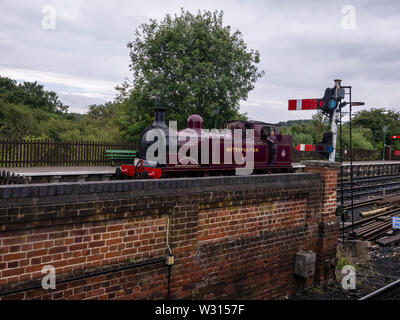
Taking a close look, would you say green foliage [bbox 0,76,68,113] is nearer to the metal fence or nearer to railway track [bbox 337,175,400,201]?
the metal fence

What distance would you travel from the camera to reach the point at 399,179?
2666 cm

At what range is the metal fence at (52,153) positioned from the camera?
16672mm

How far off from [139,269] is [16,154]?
1435 centimetres

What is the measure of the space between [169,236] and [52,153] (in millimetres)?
14582

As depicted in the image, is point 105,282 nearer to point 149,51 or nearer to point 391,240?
point 391,240

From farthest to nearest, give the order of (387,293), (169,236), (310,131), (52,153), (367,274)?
1. (310,131)
2. (52,153)
3. (367,274)
4. (387,293)
5. (169,236)

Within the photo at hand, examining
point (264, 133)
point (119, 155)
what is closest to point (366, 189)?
point (264, 133)

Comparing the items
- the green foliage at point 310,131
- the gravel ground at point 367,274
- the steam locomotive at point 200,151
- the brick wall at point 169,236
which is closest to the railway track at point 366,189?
the steam locomotive at point 200,151

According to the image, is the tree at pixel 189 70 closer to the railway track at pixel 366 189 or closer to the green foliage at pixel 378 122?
the railway track at pixel 366 189

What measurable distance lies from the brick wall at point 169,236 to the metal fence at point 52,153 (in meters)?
13.9

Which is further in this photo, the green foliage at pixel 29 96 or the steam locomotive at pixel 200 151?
the green foliage at pixel 29 96

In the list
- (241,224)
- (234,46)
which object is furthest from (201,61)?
(241,224)

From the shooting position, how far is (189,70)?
18.8m

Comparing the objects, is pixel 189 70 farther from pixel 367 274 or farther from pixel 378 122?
pixel 378 122
